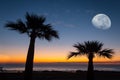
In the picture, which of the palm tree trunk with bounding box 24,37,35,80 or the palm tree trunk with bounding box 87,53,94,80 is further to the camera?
the palm tree trunk with bounding box 87,53,94,80

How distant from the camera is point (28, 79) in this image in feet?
66.5

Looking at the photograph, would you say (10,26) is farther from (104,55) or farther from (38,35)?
(104,55)

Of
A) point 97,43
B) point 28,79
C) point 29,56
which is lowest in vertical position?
Answer: point 28,79

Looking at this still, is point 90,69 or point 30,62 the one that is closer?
point 30,62

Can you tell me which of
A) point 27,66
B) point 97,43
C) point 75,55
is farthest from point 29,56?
point 97,43

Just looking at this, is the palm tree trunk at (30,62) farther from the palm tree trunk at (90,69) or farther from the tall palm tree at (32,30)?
the palm tree trunk at (90,69)

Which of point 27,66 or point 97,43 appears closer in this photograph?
point 27,66

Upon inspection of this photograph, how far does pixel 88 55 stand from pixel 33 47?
7307mm

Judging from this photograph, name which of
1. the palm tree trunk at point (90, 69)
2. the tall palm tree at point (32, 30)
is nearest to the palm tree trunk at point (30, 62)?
the tall palm tree at point (32, 30)

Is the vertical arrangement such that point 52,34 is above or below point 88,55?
above

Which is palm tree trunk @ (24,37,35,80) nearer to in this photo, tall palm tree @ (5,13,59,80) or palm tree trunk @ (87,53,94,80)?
tall palm tree @ (5,13,59,80)

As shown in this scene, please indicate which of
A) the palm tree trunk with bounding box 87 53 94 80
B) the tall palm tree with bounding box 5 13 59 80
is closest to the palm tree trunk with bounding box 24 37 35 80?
the tall palm tree with bounding box 5 13 59 80

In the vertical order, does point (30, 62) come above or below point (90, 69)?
above

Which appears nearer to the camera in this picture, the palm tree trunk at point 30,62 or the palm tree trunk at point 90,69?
the palm tree trunk at point 30,62
